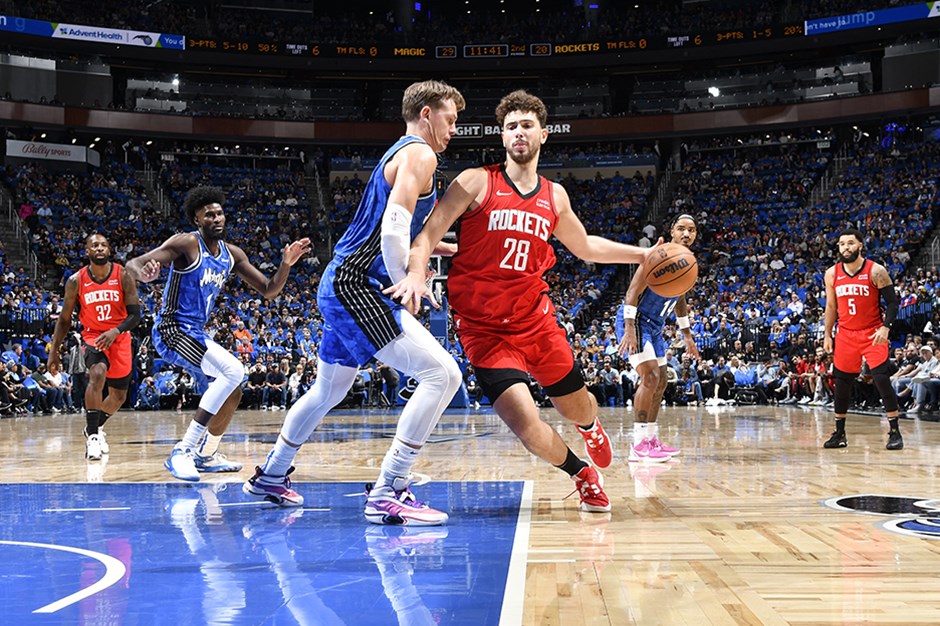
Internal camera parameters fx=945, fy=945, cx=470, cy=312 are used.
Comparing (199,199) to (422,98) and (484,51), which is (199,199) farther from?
(484,51)

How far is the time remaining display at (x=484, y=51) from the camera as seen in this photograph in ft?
111

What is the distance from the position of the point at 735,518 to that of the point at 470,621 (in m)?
2.16

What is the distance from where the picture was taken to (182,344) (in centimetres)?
657

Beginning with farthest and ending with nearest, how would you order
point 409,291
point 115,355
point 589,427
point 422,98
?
point 115,355, point 589,427, point 422,98, point 409,291

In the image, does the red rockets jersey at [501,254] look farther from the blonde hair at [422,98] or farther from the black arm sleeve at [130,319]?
the black arm sleeve at [130,319]

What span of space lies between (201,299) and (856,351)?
5751 millimetres

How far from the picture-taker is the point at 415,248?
14.1ft

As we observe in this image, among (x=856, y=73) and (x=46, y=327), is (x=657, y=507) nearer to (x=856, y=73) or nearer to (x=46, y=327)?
(x=46, y=327)

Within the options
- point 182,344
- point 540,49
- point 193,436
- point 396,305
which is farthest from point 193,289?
point 540,49

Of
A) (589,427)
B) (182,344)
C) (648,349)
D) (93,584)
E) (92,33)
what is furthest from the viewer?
(92,33)

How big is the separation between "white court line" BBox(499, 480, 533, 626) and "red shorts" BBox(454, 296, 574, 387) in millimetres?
720

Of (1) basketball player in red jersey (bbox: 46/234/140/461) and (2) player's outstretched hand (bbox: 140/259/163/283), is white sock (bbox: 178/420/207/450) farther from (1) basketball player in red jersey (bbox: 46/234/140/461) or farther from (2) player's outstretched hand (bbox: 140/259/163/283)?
(1) basketball player in red jersey (bbox: 46/234/140/461)

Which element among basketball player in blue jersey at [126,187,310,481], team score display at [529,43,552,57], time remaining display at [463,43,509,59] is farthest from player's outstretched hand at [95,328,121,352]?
team score display at [529,43,552,57]

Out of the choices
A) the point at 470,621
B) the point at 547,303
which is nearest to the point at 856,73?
the point at 547,303
